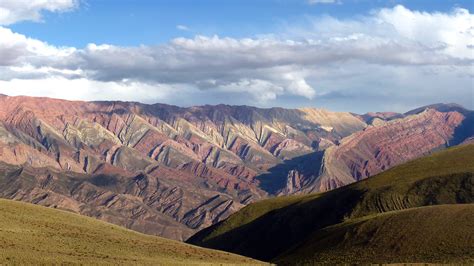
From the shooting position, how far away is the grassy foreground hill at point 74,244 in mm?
86500

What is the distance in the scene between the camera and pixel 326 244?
135750mm

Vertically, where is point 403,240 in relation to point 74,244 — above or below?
below

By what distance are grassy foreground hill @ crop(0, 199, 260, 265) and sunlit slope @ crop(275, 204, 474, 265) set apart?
21.7m

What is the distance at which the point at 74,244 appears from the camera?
101 metres

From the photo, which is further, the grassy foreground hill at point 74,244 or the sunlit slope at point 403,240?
the sunlit slope at point 403,240

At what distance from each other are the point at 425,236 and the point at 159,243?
49517 mm

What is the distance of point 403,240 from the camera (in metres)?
121

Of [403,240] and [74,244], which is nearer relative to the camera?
[74,244]

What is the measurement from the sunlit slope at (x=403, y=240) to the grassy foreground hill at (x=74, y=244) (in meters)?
21.7

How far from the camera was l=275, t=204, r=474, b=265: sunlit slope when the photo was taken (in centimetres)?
10950

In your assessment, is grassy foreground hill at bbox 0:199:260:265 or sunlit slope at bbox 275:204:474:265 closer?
grassy foreground hill at bbox 0:199:260:265

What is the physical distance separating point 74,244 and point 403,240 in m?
60.6

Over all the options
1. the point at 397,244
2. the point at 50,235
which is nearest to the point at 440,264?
the point at 397,244

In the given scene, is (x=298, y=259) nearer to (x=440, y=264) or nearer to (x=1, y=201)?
(x=440, y=264)
